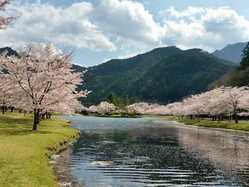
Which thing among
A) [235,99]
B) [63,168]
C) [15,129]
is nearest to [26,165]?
[63,168]

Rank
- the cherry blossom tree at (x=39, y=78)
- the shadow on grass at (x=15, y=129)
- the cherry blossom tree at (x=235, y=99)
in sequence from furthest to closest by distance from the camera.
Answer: the cherry blossom tree at (x=235, y=99)
the cherry blossom tree at (x=39, y=78)
the shadow on grass at (x=15, y=129)

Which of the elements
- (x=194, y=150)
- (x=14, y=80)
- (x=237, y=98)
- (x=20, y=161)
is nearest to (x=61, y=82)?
(x=14, y=80)

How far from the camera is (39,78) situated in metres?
68.4

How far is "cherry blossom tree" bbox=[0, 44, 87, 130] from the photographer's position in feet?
227

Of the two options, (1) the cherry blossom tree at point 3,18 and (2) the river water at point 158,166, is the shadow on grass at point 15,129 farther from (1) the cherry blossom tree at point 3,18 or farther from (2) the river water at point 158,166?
(1) the cherry blossom tree at point 3,18

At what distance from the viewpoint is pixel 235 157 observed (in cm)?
5100

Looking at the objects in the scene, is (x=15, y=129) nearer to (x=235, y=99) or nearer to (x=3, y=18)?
(x=3, y=18)

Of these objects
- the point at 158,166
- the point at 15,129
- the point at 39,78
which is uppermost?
the point at 39,78

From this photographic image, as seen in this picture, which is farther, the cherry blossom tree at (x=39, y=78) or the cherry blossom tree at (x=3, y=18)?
the cherry blossom tree at (x=39, y=78)

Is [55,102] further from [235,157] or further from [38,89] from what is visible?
[235,157]

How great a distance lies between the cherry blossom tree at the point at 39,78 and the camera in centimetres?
6925

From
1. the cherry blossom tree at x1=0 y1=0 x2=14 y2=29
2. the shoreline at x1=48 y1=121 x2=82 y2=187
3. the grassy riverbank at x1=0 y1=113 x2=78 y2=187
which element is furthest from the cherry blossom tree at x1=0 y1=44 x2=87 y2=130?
the cherry blossom tree at x1=0 y1=0 x2=14 y2=29

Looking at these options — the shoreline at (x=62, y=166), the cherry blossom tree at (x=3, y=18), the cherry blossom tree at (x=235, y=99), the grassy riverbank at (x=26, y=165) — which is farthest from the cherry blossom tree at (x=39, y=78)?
the cherry blossom tree at (x=235, y=99)

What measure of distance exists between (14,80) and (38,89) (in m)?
5.92
